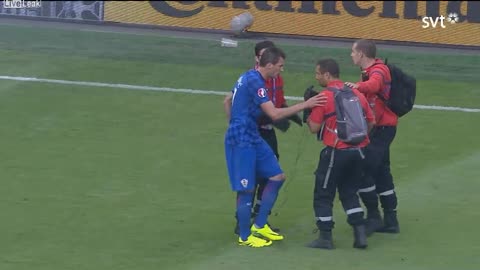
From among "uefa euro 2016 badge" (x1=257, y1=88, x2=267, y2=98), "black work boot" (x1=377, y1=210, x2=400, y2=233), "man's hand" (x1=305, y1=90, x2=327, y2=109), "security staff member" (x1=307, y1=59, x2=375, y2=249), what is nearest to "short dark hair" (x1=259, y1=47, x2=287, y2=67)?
"uefa euro 2016 badge" (x1=257, y1=88, x2=267, y2=98)

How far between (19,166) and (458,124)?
619 centimetres

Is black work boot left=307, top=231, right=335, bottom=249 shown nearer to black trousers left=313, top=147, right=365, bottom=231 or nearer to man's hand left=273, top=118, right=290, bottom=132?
black trousers left=313, top=147, right=365, bottom=231

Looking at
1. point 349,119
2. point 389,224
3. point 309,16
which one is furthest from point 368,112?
point 309,16

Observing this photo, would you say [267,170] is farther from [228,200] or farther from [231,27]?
[231,27]

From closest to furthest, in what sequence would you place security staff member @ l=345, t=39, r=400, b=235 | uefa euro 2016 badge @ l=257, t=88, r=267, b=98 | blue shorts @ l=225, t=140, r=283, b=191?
uefa euro 2016 badge @ l=257, t=88, r=267, b=98 < blue shorts @ l=225, t=140, r=283, b=191 < security staff member @ l=345, t=39, r=400, b=235

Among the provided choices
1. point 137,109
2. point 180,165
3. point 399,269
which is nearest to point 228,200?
point 180,165

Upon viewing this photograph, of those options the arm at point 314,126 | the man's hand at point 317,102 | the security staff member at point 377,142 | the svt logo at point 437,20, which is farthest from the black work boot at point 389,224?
the svt logo at point 437,20

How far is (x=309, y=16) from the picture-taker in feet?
71.7

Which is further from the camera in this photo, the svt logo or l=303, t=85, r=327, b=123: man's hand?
the svt logo

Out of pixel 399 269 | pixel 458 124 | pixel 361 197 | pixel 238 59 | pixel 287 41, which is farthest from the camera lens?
pixel 287 41

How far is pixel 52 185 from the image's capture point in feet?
41.6

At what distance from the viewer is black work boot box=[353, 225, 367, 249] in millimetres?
10519

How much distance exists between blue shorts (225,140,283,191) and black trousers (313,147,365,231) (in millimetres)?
465

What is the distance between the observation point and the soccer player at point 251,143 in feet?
33.9
